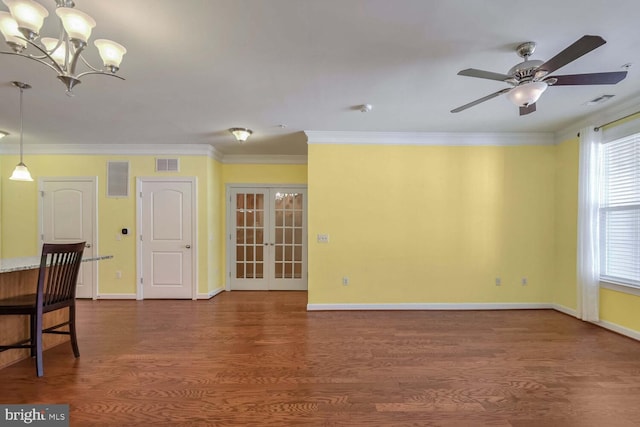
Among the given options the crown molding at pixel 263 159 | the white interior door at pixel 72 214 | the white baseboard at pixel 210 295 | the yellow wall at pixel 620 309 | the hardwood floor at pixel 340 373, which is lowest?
the white baseboard at pixel 210 295

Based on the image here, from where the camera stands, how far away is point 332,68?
8.20ft

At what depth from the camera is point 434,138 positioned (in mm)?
4367

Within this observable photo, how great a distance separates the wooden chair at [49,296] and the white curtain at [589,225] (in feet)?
18.4

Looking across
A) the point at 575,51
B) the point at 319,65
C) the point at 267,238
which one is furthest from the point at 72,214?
the point at 575,51

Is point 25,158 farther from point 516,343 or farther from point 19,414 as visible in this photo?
point 516,343

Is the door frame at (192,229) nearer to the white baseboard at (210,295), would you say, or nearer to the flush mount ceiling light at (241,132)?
the white baseboard at (210,295)

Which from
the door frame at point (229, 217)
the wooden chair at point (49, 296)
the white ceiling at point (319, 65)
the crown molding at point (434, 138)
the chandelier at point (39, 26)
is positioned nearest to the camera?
the chandelier at point (39, 26)

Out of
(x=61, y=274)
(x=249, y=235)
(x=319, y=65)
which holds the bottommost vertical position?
(x=61, y=274)

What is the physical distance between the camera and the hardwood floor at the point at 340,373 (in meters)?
2.03

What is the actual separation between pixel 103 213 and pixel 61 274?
108 inches

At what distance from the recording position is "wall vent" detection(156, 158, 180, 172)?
504 cm

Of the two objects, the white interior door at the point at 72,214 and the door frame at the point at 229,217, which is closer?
the white interior door at the point at 72,214

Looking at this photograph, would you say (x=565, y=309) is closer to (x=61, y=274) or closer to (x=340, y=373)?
(x=340, y=373)

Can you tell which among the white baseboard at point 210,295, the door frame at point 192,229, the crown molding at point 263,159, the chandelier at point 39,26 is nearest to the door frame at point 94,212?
the door frame at point 192,229
